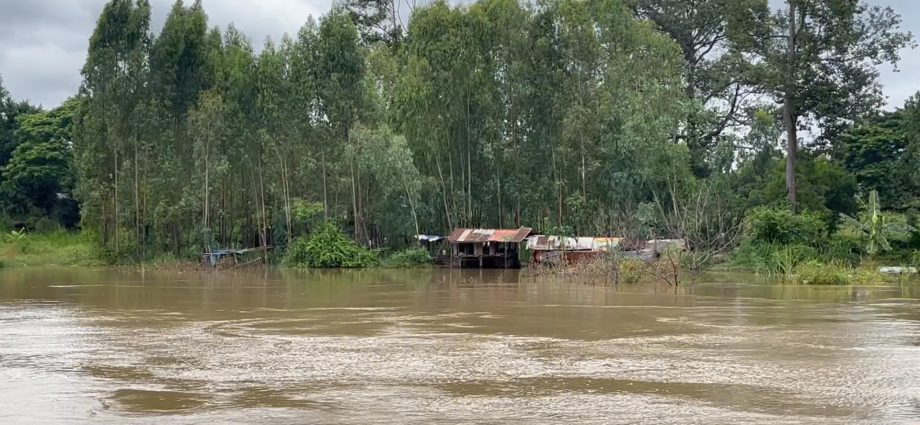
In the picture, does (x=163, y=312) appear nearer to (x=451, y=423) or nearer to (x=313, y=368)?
(x=313, y=368)

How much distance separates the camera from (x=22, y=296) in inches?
762

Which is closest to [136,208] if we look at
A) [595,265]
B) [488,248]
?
[488,248]

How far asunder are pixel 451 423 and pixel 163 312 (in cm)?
1001

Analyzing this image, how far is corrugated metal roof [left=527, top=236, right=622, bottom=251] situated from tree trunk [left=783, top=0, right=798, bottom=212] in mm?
7821

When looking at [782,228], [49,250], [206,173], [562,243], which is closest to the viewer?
[782,228]

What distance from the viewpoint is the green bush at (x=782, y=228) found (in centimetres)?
2833

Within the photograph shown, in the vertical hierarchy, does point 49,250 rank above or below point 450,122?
below

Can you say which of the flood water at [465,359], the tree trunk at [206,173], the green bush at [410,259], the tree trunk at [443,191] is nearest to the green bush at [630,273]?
the flood water at [465,359]

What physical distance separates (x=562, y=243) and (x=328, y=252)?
344 inches

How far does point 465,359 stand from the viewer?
384 inches

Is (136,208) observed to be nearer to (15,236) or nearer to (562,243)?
(15,236)

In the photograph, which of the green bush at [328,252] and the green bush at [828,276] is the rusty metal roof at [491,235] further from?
the green bush at [828,276]

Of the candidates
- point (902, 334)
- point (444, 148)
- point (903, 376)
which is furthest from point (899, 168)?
point (903, 376)

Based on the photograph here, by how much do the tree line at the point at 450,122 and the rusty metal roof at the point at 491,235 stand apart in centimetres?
176
